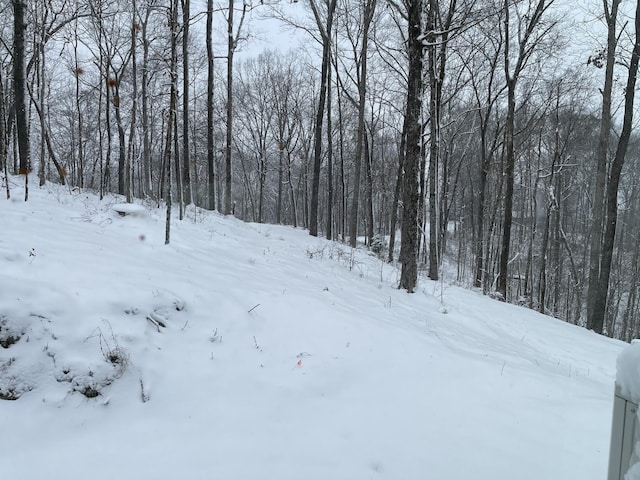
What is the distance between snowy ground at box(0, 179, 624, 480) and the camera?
2.46 metres

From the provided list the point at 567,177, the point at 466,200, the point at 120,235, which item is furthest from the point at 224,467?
the point at 466,200

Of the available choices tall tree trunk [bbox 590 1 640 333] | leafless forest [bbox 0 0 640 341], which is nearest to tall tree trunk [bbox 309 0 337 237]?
leafless forest [bbox 0 0 640 341]

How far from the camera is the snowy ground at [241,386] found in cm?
246

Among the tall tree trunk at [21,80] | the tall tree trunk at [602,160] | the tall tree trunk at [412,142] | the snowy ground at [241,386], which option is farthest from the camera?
the tall tree trunk at [602,160]

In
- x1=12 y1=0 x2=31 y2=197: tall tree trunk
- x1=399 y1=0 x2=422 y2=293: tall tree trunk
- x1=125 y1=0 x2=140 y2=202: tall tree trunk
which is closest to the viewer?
x1=399 y1=0 x2=422 y2=293: tall tree trunk

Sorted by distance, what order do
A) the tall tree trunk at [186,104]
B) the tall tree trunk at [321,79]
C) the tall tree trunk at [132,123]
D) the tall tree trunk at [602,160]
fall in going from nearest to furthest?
the tall tree trunk at [602,160] → the tall tree trunk at [186,104] → the tall tree trunk at [132,123] → the tall tree trunk at [321,79]

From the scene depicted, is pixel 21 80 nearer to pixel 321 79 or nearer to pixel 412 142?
pixel 321 79

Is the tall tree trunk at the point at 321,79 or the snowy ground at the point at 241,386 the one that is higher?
the tall tree trunk at the point at 321,79

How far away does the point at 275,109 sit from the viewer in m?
27.3

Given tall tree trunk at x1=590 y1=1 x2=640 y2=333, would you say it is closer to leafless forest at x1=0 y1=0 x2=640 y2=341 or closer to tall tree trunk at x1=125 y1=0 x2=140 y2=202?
leafless forest at x1=0 y1=0 x2=640 y2=341

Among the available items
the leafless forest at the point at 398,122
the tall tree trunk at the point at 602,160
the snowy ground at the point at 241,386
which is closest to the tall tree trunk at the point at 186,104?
the leafless forest at the point at 398,122

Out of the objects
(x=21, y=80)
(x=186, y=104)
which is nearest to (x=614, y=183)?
(x=186, y=104)

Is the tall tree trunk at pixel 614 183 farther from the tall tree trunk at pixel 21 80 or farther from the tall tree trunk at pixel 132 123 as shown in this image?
the tall tree trunk at pixel 21 80

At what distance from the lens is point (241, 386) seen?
10.4 ft
